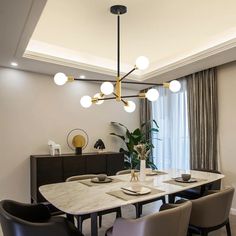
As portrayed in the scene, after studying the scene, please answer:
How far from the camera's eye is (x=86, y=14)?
3.12 m

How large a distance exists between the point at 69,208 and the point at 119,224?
0.42 meters

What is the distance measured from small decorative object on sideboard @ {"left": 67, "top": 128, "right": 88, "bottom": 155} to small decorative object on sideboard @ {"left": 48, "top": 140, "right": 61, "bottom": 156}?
341mm

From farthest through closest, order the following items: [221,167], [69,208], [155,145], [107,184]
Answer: [155,145] < [221,167] < [107,184] < [69,208]

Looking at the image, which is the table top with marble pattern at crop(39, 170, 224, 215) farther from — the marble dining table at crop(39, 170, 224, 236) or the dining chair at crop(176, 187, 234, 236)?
the dining chair at crop(176, 187, 234, 236)

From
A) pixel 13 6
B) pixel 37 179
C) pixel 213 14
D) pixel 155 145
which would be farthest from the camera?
pixel 155 145

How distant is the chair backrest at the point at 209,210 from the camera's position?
236 cm

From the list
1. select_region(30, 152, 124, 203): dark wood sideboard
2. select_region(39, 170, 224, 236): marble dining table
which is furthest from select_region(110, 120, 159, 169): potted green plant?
select_region(39, 170, 224, 236): marble dining table

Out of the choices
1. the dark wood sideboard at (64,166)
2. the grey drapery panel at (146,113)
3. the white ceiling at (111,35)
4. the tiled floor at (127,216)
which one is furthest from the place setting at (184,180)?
the grey drapery panel at (146,113)

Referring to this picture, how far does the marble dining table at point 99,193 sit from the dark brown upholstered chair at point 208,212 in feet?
0.86

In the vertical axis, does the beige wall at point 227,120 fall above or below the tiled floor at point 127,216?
above

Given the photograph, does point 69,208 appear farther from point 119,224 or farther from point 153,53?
point 153,53

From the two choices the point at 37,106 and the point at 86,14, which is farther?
the point at 37,106

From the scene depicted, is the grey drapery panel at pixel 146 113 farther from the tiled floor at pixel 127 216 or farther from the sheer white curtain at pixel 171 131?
the tiled floor at pixel 127 216

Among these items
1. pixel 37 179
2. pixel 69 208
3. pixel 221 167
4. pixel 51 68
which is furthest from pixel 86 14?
pixel 221 167
